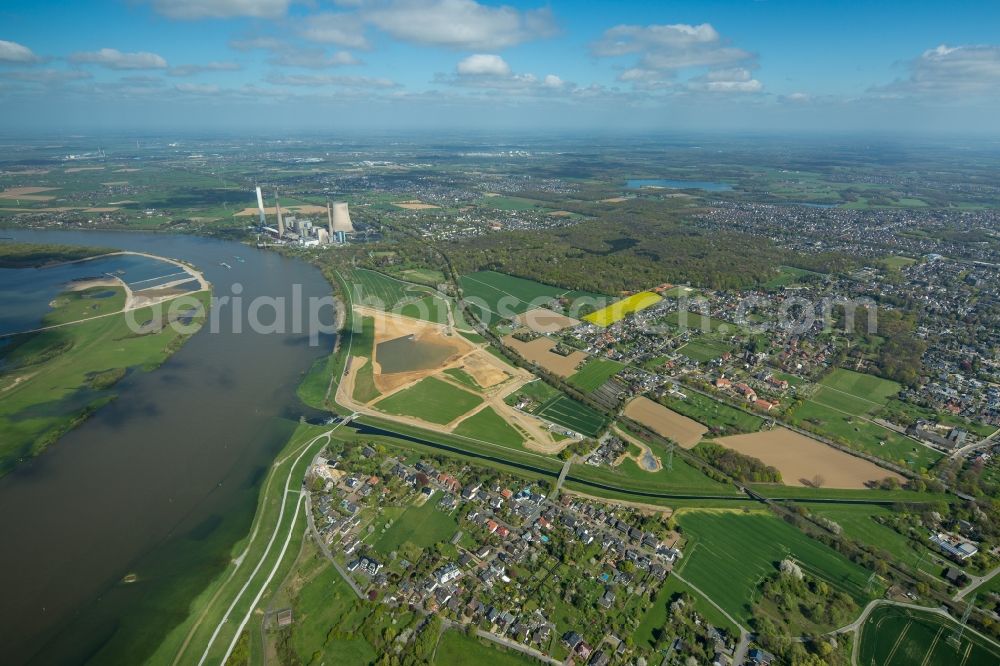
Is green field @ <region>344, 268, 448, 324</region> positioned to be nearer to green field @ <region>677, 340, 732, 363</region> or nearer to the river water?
the river water

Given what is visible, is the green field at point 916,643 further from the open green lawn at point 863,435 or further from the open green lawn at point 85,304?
the open green lawn at point 85,304

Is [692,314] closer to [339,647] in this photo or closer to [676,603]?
[676,603]

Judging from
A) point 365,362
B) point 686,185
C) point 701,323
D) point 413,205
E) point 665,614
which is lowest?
point 665,614

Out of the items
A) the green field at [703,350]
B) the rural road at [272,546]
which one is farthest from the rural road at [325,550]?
the green field at [703,350]

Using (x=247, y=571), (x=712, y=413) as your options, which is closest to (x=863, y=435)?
(x=712, y=413)

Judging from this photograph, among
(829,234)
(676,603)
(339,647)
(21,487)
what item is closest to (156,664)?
(339,647)

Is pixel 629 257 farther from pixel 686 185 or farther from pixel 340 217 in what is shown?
pixel 686 185
